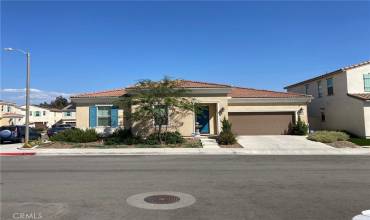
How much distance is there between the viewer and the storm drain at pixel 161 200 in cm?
729

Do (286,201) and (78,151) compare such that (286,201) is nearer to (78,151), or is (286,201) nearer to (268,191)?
(268,191)

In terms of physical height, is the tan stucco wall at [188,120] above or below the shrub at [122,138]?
above

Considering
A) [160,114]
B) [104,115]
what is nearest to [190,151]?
[160,114]

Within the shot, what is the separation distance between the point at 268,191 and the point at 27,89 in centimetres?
1915

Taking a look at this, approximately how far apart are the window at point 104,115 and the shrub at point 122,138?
5.13 ft

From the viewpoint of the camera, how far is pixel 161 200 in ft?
25.6

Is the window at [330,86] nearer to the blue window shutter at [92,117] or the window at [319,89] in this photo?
the window at [319,89]

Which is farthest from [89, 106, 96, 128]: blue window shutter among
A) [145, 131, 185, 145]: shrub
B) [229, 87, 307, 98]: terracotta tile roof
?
[229, 87, 307, 98]: terracotta tile roof

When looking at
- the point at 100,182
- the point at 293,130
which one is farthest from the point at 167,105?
the point at 100,182

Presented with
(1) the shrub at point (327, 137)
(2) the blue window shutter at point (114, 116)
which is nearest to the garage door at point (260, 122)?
(1) the shrub at point (327, 137)

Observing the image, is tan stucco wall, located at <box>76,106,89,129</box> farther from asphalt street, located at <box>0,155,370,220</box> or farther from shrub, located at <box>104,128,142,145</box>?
asphalt street, located at <box>0,155,370,220</box>

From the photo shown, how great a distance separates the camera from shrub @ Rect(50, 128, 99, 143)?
2469 cm

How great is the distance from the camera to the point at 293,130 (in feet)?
93.2

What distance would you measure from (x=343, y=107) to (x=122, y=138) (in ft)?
60.2
